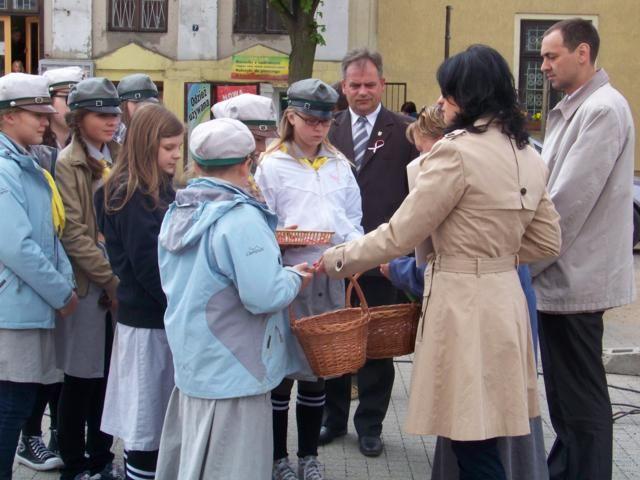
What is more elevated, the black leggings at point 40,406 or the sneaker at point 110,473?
the black leggings at point 40,406

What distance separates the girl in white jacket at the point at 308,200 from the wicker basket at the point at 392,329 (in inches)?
17.4

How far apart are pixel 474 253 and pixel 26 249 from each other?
76.5 inches

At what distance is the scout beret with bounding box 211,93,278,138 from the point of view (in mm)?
4594

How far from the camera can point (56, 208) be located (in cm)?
443

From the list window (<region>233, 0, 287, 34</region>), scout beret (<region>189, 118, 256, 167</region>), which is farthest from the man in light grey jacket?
window (<region>233, 0, 287, 34</region>)

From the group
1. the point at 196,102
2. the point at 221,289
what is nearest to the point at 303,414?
the point at 221,289

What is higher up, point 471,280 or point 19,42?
point 19,42

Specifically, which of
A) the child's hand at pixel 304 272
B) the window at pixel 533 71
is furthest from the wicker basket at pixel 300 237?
the window at pixel 533 71

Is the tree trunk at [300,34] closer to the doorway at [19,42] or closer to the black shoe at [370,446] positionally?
the doorway at [19,42]

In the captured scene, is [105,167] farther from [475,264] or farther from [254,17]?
[254,17]

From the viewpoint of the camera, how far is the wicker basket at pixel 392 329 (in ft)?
13.4

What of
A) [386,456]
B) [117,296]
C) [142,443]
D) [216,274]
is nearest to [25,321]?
[117,296]

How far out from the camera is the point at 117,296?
4.30 meters

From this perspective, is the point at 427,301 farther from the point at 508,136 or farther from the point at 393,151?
the point at 393,151
